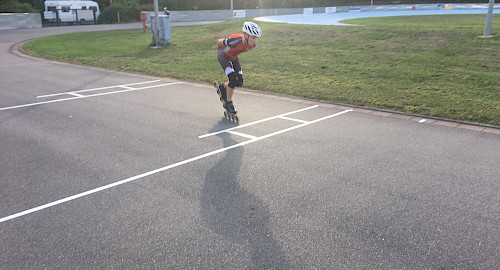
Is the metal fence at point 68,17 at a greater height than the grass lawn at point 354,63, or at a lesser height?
greater

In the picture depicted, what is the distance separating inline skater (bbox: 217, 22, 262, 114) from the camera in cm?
780

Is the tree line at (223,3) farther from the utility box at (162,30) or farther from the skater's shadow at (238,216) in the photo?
the skater's shadow at (238,216)

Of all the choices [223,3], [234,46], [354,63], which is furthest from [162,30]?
[223,3]

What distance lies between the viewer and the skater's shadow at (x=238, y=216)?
147 inches

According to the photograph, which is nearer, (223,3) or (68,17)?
(68,17)

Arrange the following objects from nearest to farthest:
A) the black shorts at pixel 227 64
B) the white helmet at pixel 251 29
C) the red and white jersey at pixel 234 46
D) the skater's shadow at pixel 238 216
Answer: the skater's shadow at pixel 238 216 → the white helmet at pixel 251 29 → the red and white jersey at pixel 234 46 → the black shorts at pixel 227 64

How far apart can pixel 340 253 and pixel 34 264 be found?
277 cm

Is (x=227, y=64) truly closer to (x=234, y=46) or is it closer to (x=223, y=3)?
(x=234, y=46)

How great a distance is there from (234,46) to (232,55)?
433 mm

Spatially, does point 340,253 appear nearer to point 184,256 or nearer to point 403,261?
point 403,261

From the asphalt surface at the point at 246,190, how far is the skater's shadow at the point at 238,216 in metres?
0.02

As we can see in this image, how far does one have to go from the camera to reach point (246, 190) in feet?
16.7

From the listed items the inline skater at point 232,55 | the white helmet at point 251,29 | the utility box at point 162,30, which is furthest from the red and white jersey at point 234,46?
the utility box at point 162,30

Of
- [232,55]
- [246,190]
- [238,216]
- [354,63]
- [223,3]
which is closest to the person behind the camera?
[238,216]
